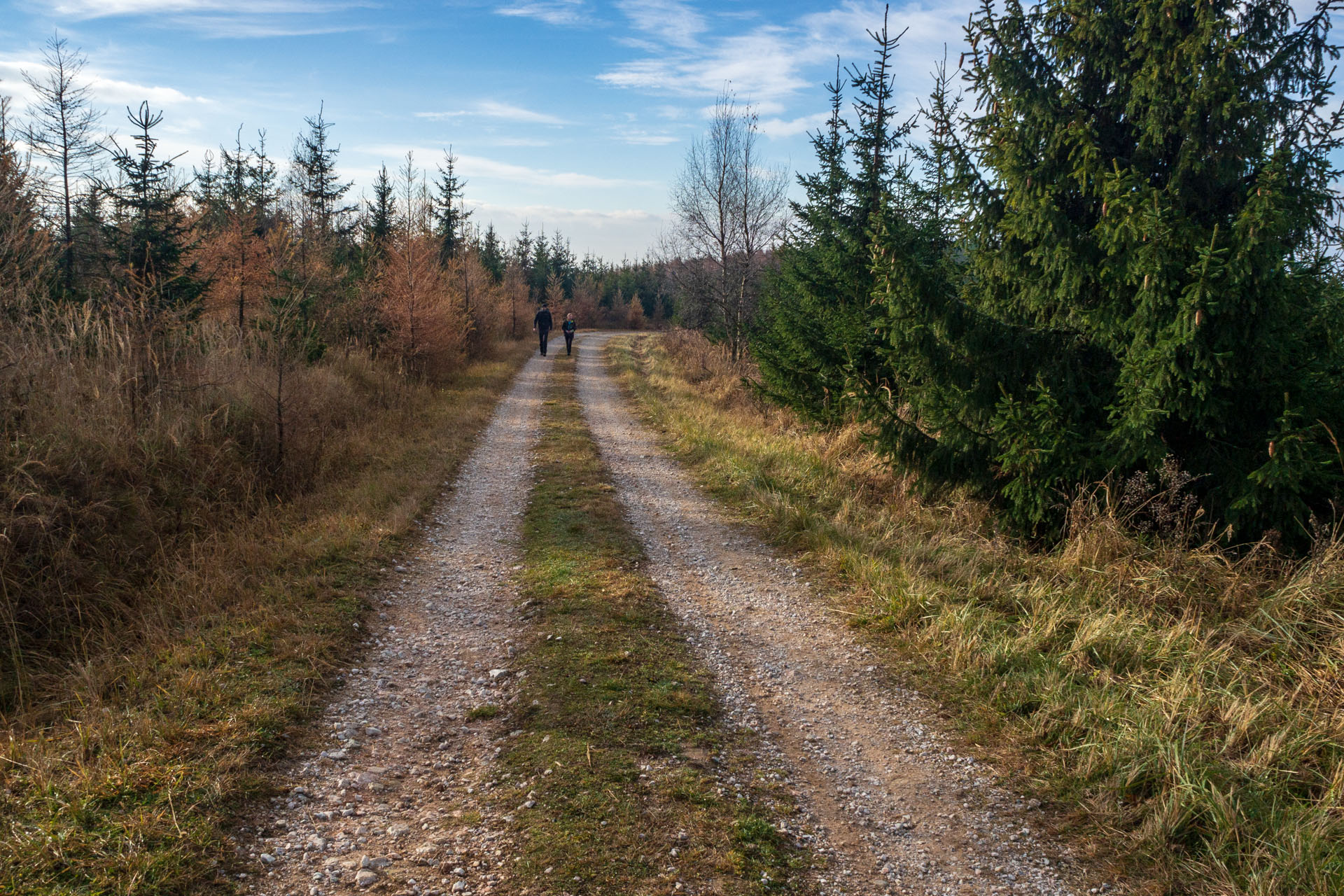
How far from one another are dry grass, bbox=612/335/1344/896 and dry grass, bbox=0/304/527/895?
3971 millimetres

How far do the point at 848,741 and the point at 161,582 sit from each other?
5470 mm

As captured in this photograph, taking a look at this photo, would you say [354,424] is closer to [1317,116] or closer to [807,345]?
[807,345]

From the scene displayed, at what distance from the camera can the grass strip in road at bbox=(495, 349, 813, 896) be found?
3020 millimetres

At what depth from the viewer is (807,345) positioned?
505 inches

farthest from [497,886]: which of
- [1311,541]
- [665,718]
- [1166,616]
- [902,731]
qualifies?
[1311,541]

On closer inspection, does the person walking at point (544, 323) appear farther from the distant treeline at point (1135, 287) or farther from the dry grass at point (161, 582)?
the distant treeline at point (1135, 287)

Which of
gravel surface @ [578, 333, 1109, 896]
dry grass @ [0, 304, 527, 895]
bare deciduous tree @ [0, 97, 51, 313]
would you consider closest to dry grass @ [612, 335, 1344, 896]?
gravel surface @ [578, 333, 1109, 896]

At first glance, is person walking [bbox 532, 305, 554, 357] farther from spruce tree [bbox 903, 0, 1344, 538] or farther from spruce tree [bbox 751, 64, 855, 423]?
spruce tree [bbox 903, 0, 1344, 538]

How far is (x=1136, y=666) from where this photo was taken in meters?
4.61

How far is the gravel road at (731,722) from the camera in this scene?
10.0 ft

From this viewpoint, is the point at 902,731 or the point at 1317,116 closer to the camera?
the point at 902,731

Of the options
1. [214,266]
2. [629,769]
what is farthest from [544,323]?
[629,769]

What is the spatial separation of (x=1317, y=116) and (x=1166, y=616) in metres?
4.14

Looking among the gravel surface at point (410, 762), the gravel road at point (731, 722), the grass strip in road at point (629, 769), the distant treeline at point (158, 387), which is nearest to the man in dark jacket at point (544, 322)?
the distant treeline at point (158, 387)
